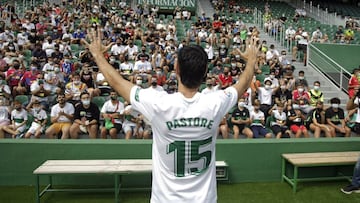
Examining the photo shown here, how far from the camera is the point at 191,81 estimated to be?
1959 mm

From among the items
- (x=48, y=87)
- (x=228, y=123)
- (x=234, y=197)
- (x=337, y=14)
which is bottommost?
(x=234, y=197)

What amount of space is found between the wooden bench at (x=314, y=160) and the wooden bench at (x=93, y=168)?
1.08 meters

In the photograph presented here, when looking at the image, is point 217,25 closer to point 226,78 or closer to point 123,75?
point 226,78

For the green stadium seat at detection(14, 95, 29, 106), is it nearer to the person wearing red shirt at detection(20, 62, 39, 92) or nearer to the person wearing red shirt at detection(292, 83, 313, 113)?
the person wearing red shirt at detection(20, 62, 39, 92)

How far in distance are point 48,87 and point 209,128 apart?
8.12m

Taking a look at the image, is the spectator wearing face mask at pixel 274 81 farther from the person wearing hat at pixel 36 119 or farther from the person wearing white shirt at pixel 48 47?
the person wearing white shirt at pixel 48 47

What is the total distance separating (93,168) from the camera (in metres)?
5.40

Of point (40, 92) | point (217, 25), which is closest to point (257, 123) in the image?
point (40, 92)

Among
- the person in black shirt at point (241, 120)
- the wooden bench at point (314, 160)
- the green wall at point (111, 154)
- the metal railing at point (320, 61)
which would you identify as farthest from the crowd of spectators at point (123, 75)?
the wooden bench at point (314, 160)

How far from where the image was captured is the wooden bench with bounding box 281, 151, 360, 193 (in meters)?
5.84

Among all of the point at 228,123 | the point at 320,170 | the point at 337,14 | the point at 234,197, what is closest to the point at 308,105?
the point at 228,123

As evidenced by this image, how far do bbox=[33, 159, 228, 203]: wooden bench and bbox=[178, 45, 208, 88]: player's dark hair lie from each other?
3.60 m

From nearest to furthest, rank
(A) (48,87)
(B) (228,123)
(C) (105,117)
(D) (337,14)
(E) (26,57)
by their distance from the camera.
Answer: (C) (105,117) < (B) (228,123) < (A) (48,87) < (E) (26,57) < (D) (337,14)

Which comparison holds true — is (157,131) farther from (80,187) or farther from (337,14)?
(337,14)
